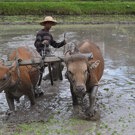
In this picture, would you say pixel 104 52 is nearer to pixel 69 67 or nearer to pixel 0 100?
pixel 0 100

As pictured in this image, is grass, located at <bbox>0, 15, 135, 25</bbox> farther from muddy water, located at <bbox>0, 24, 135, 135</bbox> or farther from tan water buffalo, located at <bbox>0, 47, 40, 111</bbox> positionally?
tan water buffalo, located at <bbox>0, 47, 40, 111</bbox>

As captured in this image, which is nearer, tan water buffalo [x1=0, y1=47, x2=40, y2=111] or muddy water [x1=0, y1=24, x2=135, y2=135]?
tan water buffalo [x1=0, y1=47, x2=40, y2=111]

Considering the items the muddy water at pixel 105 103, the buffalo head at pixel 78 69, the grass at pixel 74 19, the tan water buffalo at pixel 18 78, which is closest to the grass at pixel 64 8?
the grass at pixel 74 19

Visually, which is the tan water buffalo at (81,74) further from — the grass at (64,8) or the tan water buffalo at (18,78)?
the grass at (64,8)

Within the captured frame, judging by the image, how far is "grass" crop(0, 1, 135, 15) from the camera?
3162cm

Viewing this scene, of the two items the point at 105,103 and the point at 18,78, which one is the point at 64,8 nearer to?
the point at 105,103

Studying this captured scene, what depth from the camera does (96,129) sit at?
6.71m

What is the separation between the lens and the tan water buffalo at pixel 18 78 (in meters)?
6.69

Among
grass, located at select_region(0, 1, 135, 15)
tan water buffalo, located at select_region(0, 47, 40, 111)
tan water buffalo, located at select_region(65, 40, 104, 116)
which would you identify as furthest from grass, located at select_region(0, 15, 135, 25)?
tan water buffalo, located at select_region(65, 40, 104, 116)

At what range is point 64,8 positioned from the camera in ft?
105

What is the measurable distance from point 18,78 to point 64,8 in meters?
25.6

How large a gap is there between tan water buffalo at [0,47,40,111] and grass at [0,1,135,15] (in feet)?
79.1

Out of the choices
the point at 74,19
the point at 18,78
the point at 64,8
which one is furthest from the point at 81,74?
the point at 64,8

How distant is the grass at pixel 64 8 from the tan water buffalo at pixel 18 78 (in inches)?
949
